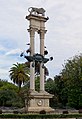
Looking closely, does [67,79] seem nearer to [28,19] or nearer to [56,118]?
[28,19]

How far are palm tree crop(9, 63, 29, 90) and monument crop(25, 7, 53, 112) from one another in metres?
28.8

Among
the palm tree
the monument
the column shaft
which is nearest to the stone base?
the monument

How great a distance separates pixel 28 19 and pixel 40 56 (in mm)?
5624

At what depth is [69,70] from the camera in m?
59.7

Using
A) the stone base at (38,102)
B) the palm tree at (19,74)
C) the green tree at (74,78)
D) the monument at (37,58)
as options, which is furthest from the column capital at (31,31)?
the palm tree at (19,74)

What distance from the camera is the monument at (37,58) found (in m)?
42.3

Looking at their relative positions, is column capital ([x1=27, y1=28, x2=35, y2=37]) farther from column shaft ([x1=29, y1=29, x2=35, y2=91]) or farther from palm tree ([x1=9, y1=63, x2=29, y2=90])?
palm tree ([x1=9, y1=63, x2=29, y2=90])

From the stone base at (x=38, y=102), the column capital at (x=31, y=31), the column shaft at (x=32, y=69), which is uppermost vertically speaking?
the column capital at (x=31, y=31)

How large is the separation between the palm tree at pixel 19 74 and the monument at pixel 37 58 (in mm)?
28825

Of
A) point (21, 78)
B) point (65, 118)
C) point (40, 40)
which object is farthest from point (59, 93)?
point (65, 118)

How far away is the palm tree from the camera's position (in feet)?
242

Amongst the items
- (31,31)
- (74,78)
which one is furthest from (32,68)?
(74,78)

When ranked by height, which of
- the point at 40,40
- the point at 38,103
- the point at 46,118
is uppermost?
the point at 40,40

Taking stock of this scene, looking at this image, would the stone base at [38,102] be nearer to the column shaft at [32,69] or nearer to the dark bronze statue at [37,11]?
the column shaft at [32,69]
